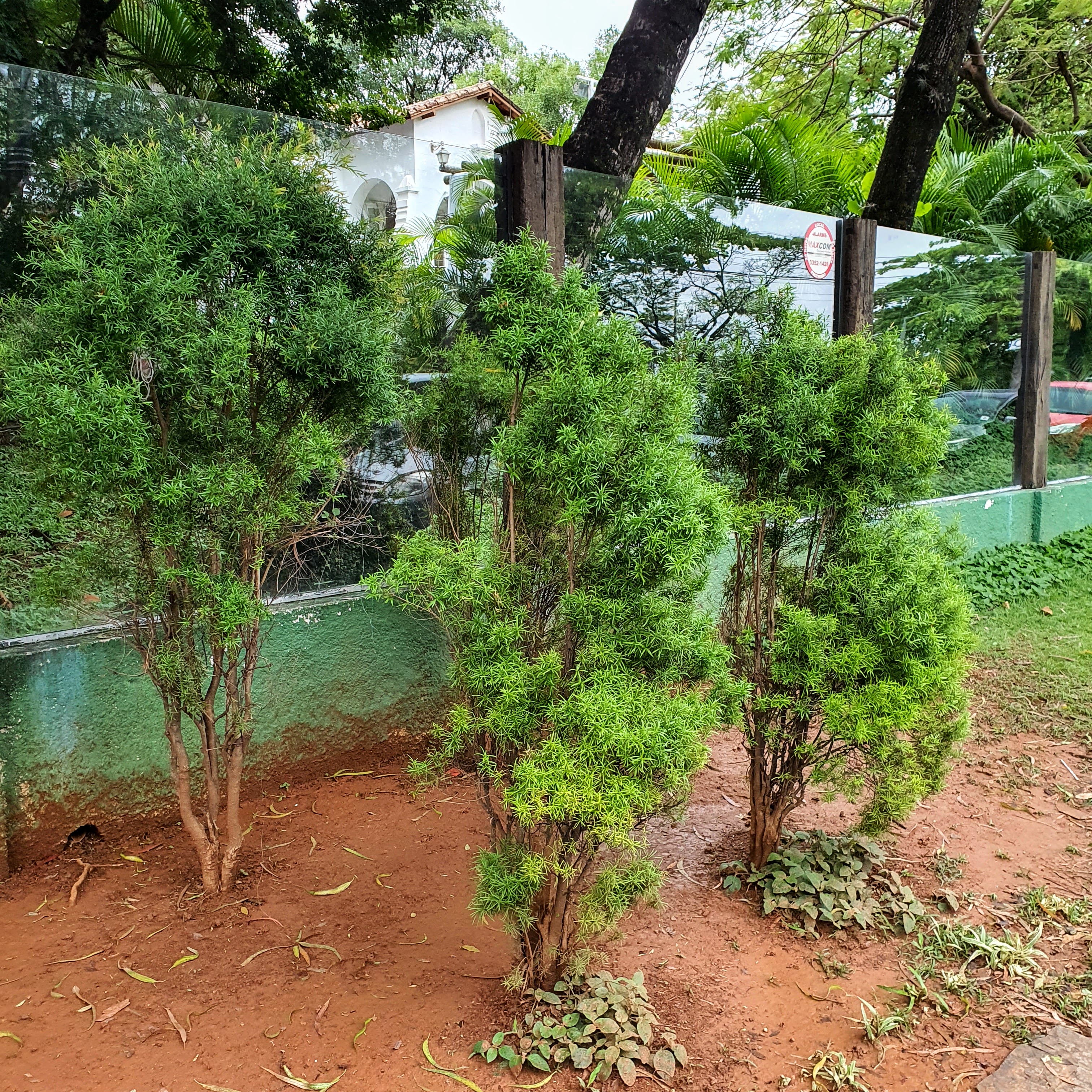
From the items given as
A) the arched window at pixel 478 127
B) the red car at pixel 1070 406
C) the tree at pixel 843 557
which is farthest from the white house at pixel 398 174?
the arched window at pixel 478 127

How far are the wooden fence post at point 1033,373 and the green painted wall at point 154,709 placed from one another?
442 cm

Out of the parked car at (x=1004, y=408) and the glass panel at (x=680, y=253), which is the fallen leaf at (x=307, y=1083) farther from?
the parked car at (x=1004, y=408)

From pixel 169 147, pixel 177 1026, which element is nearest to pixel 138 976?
pixel 177 1026

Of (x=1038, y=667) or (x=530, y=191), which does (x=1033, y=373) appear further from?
(x=530, y=191)

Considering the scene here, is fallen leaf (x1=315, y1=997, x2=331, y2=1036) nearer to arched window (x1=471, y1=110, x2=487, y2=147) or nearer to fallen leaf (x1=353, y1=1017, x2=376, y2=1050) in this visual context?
fallen leaf (x1=353, y1=1017, x2=376, y2=1050)

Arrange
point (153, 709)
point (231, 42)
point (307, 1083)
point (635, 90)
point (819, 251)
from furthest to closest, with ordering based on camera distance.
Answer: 1. point (231, 42)
2. point (819, 251)
3. point (635, 90)
4. point (153, 709)
5. point (307, 1083)

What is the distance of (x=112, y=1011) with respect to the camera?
2607 millimetres

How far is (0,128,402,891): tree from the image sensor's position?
8.21 feet

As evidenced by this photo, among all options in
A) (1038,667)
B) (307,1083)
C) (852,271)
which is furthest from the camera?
(852,271)

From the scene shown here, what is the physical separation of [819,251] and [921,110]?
2613 mm

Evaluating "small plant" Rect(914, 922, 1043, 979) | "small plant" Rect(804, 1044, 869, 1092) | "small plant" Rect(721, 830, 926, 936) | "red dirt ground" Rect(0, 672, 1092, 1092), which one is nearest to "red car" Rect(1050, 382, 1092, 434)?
"red dirt ground" Rect(0, 672, 1092, 1092)

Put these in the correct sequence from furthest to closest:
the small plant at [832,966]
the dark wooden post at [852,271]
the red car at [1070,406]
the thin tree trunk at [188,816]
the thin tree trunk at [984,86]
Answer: the thin tree trunk at [984,86], the red car at [1070,406], the dark wooden post at [852,271], the thin tree trunk at [188,816], the small plant at [832,966]

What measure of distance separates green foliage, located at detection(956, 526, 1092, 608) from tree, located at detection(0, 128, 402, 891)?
5.49 m

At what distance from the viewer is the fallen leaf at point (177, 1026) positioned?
250 centimetres
